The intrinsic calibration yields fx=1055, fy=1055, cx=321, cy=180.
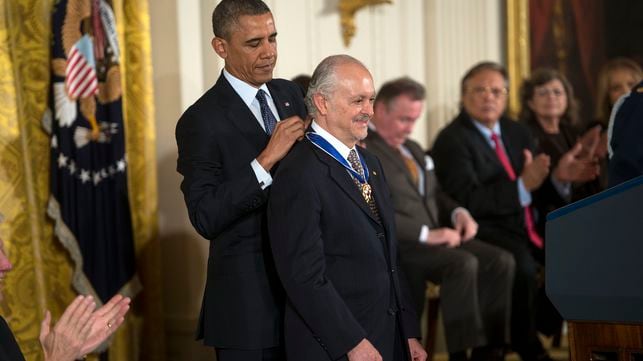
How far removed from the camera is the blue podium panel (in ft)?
9.93

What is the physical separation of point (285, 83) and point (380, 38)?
2924 millimetres

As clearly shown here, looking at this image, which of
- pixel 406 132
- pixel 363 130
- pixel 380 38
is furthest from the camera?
pixel 380 38

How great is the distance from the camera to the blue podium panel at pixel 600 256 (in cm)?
303

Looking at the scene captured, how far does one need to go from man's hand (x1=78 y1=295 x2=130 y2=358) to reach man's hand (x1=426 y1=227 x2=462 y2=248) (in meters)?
2.88

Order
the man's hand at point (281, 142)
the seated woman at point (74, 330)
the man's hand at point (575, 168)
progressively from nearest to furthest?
the seated woman at point (74, 330)
the man's hand at point (281, 142)
the man's hand at point (575, 168)

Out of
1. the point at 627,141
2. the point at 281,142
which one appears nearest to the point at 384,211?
the point at 281,142

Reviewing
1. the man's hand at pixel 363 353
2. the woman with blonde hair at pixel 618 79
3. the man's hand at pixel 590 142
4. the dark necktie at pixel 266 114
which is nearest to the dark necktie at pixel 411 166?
the man's hand at pixel 590 142

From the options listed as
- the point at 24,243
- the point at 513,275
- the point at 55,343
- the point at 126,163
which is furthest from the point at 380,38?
the point at 55,343

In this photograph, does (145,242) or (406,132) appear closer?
(145,242)

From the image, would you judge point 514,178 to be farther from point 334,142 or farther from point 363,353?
point 363,353

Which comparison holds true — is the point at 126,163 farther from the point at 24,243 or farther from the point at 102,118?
the point at 24,243

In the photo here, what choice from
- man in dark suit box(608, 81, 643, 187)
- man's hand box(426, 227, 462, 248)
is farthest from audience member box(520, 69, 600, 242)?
man in dark suit box(608, 81, 643, 187)

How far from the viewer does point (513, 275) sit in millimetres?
6059

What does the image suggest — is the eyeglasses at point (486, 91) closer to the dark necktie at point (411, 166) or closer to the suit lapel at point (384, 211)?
the dark necktie at point (411, 166)
